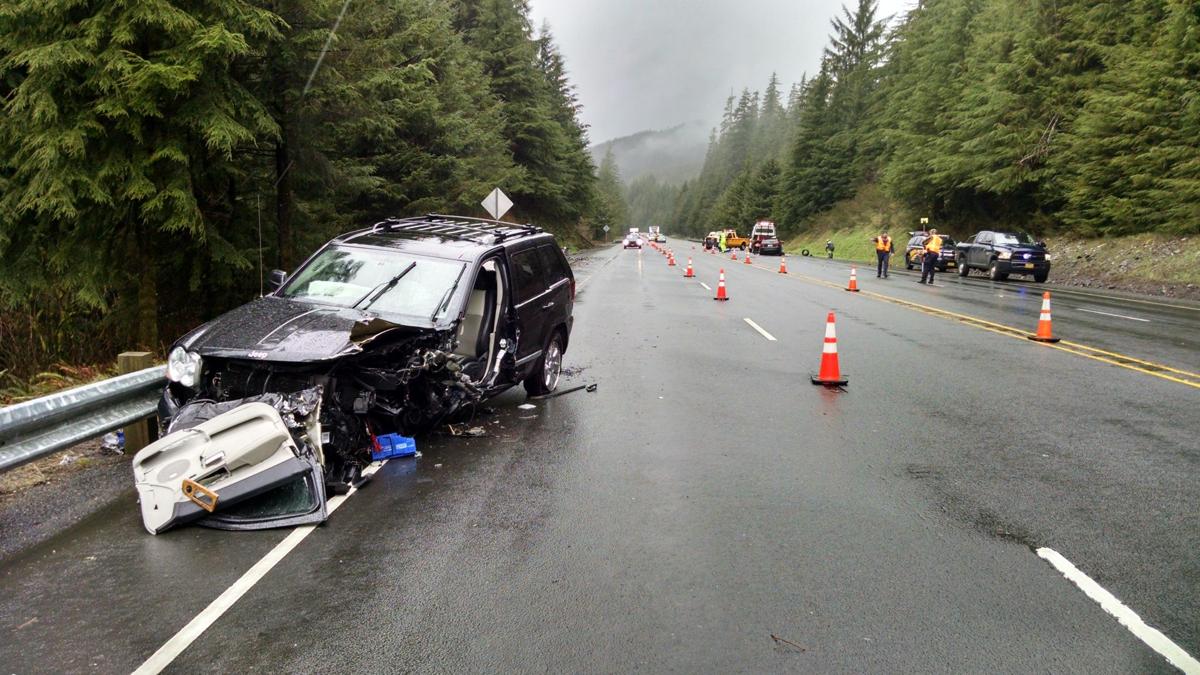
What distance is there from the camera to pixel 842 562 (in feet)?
14.7

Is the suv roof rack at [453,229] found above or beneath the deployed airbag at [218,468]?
above

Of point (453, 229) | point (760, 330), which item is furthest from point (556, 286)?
point (760, 330)

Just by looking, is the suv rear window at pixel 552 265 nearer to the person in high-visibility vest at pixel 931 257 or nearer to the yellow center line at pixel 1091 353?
the yellow center line at pixel 1091 353

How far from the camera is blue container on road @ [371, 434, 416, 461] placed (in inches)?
255

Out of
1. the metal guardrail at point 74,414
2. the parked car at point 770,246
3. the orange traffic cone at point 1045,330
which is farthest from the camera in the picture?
the parked car at point 770,246

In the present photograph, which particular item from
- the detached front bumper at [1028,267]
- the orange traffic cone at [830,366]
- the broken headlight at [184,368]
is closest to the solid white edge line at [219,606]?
the broken headlight at [184,368]

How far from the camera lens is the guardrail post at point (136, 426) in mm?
6441

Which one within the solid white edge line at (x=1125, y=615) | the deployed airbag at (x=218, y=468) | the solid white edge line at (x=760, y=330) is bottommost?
the solid white edge line at (x=1125, y=615)

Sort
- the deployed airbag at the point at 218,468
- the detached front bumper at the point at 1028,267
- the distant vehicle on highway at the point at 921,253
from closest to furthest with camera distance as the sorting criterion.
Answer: the deployed airbag at the point at 218,468 < the detached front bumper at the point at 1028,267 < the distant vehicle on highway at the point at 921,253

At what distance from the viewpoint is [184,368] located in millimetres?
5703

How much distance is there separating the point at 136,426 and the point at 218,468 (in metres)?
2.09

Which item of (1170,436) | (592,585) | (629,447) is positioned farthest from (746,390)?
(592,585)

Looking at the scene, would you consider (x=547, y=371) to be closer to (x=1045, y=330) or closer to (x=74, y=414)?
(x=74, y=414)

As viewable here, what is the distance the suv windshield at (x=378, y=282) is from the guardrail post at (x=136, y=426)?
4.31ft
